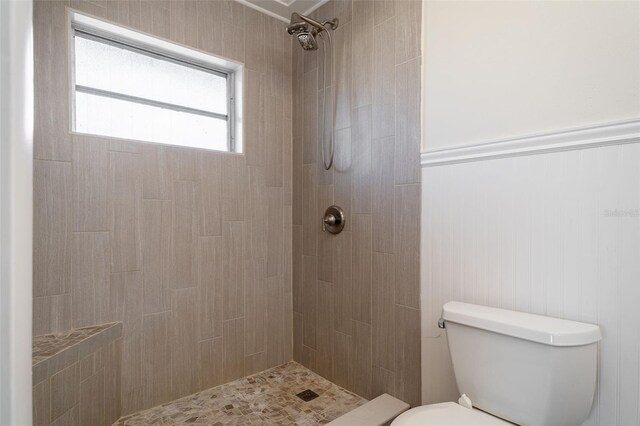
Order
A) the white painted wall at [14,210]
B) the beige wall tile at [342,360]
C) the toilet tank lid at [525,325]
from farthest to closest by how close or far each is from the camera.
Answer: the beige wall tile at [342,360]
the toilet tank lid at [525,325]
the white painted wall at [14,210]

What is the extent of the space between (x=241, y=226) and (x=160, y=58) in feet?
3.45

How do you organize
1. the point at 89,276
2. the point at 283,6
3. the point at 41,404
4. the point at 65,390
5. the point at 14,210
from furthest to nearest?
1. the point at 283,6
2. the point at 89,276
3. the point at 65,390
4. the point at 41,404
5. the point at 14,210

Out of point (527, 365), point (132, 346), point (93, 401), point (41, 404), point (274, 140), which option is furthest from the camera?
point (274, 140)

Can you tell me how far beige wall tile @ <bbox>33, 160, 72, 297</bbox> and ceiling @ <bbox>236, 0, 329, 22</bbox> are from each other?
1419 mm

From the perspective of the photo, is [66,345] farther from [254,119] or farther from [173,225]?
[254,119]

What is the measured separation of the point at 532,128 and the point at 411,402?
132 centimetres

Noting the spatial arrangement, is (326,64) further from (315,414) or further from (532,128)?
(315,414)

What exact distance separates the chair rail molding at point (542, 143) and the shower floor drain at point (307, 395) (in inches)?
54.7

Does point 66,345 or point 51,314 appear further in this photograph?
point 51,314

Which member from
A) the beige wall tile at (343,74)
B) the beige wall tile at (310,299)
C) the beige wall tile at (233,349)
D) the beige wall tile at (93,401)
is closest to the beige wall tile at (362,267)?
the beige wall tile at (310,299)

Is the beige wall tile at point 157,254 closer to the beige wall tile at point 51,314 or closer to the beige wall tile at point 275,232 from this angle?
the beige wall tile at point 51,314

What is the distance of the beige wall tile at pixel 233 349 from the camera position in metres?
1.93

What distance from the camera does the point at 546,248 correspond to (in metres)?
1.16

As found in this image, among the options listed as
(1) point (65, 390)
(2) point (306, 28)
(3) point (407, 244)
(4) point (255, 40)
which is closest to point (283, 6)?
(4) point (255, 40)
